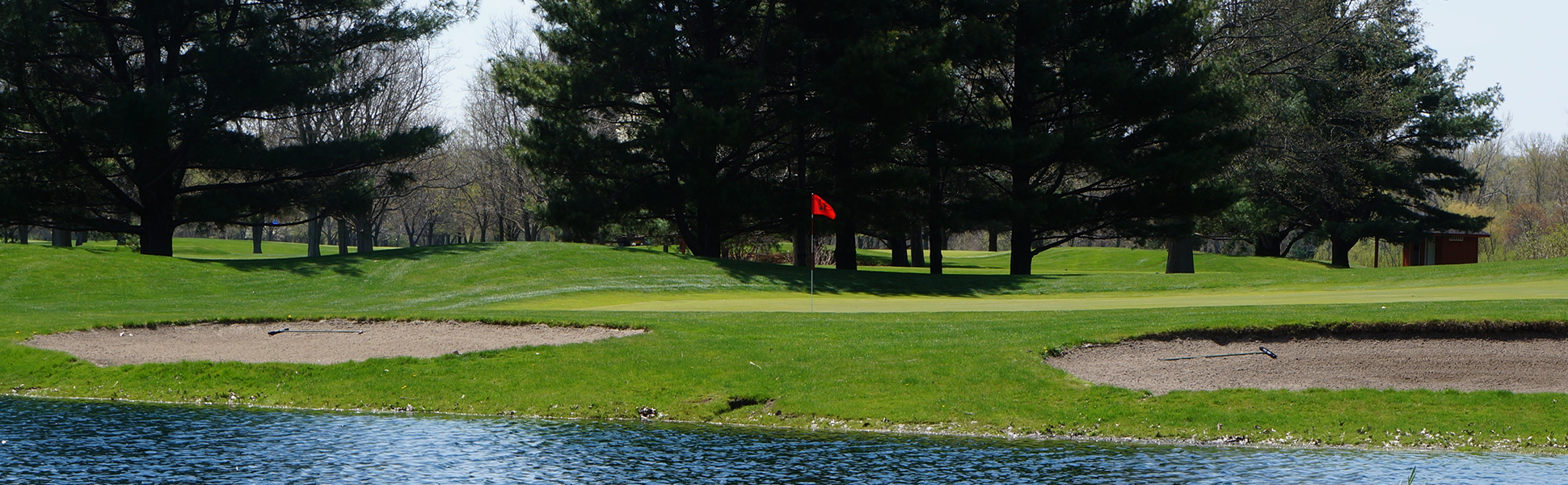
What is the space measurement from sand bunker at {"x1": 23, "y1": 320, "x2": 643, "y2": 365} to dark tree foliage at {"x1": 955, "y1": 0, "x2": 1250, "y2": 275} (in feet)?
58.8

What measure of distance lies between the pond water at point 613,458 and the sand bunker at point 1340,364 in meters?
2.68

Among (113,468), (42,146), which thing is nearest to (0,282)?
(42,146)

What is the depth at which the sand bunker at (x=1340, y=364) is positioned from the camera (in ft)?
46.2

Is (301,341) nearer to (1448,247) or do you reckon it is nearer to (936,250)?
(936,250)

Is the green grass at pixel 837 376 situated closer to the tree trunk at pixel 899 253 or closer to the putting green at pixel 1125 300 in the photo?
the putting green at pixel 1125 300

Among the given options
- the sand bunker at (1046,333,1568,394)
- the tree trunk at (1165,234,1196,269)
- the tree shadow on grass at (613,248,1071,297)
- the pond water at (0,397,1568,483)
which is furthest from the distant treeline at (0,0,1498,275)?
the pond water at (0,397,1568,483)

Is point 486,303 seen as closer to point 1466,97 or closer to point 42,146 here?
point 42,146

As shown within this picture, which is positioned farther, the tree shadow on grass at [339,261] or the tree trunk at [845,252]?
the tree trunk at [845,252]

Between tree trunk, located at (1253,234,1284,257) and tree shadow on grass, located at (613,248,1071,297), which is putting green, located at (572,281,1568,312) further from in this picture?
tree trunk, located at (1253,234,1284,257)

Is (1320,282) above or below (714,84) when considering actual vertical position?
below

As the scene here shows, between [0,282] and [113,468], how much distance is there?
1995 cm

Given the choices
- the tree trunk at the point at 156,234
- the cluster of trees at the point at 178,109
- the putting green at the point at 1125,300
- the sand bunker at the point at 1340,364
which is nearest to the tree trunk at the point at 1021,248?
the putting green at the point at 1125,300

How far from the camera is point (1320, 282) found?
2642 cm

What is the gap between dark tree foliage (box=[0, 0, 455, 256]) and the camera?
3131 centimetres
